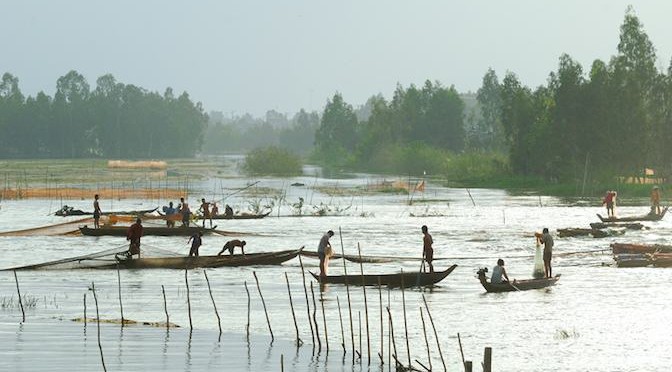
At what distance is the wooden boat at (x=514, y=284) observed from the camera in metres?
32.9

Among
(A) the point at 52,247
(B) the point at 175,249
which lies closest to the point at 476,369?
(B) the point at 175,249

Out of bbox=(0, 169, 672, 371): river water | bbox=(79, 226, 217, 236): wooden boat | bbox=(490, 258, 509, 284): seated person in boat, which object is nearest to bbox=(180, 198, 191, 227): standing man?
bbox=(79, 226, 217, 236): wooden boat

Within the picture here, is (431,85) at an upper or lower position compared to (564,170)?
upper

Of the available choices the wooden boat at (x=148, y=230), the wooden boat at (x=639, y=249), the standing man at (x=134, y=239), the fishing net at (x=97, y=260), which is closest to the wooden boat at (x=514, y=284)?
the wooden boat at (x=639, y=249)

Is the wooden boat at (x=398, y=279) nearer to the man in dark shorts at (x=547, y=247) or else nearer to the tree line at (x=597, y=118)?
Answer: the man in dark shorts at (x=547, y=247)

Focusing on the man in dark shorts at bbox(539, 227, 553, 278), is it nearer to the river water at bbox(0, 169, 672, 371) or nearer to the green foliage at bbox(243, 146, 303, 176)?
the river water at bbox(0, 169, 672, 371)

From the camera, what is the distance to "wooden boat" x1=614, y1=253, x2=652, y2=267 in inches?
1567

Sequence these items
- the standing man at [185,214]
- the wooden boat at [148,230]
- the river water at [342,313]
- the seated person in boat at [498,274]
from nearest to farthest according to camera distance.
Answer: the river water at [342,313]
the seated person in boat at [498,274]
the standing man at [185,214]
the wooden boat at [148,230]

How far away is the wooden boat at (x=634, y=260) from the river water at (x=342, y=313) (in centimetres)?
36

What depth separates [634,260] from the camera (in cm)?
3984

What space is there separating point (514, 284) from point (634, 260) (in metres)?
8.22

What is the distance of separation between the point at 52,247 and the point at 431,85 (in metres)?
122

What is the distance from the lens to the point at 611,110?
89625mm

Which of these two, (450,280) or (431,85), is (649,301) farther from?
(431,85)
